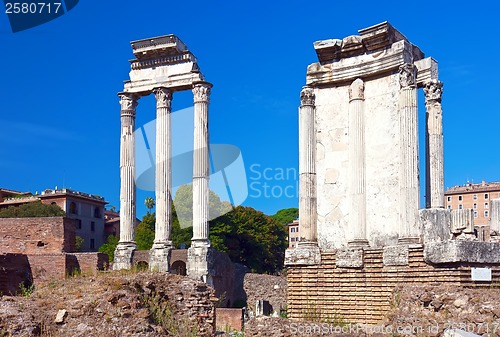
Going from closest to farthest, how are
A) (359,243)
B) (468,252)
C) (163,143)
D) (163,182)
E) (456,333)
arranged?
(456,333) → (468,252) → (359,243) → (163,182) → (163,143)

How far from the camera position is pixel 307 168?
14.3 m

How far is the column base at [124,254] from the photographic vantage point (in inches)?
1262

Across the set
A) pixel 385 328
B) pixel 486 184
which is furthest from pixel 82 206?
pixel 385 328

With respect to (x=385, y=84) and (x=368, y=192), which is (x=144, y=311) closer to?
(x=368, y=192)

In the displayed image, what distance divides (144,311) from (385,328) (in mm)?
3704

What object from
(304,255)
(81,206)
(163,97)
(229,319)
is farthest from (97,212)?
(304,255)

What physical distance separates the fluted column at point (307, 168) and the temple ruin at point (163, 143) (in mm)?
17465

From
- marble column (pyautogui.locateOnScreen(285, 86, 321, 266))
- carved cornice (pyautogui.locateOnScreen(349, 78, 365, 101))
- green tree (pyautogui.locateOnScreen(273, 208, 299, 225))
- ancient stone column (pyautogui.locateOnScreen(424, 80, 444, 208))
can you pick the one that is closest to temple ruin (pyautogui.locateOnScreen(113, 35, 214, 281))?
marble column (pyautogui.locateOnScreen(285, 86, 321, 266))

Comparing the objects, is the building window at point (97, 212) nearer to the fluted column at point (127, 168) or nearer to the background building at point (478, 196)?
the background building at point (478, 196)

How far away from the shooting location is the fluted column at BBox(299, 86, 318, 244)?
1411 centimetres

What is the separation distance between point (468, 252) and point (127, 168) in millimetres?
23816

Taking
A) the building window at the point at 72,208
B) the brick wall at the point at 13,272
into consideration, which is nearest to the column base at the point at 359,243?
the brick wall at the point at 13,272

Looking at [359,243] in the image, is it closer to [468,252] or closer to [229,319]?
[468,252]

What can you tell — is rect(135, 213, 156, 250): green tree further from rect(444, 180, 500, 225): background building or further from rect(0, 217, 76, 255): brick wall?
rect(444, 180, 500, 225): background building
